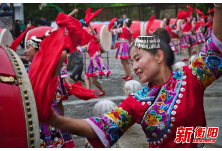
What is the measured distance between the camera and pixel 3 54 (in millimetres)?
1693

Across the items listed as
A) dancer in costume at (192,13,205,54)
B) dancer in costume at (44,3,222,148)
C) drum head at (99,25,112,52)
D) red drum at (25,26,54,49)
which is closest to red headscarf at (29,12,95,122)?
dancer in costume at (44,3,222,148)

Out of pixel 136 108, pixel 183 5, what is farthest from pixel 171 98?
pixel 183 5

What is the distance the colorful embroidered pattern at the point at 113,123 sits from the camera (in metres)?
1.93

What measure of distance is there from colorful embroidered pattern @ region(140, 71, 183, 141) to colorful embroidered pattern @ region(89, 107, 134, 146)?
0.11m

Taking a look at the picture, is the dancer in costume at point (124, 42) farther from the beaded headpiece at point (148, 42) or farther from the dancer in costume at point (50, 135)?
the beaded headpiece at point (148, 42)

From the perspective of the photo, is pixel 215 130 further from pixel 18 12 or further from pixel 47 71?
pixel 18 12

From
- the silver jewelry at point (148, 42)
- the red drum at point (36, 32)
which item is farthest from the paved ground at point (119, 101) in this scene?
the silver jewelry at point (148, 42)

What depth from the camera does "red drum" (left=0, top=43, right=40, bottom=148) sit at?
4.79 ft

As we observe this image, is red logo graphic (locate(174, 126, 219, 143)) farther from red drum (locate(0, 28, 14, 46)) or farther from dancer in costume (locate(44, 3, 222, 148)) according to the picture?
red drum (locate(0, 28, 14, 46))

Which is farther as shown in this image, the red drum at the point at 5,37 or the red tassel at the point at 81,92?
the red tassel at the point at 81,92

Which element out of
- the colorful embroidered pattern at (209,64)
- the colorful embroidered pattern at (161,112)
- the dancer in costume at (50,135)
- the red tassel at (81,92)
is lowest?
the dancer in costume at (50,135)

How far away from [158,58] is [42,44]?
74 cm

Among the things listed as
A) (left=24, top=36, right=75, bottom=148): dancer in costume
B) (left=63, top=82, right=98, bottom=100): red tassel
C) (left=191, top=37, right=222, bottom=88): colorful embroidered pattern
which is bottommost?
(left=24, top=36, right=75, bottom=148): dancer in costume

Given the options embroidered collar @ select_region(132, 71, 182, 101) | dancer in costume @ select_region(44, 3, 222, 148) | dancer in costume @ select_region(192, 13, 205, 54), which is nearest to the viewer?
dancer in costume @ select_region(44, 3, 222, 148)
